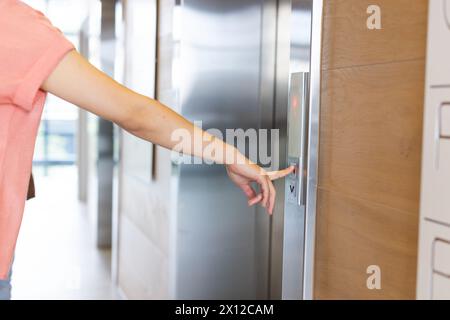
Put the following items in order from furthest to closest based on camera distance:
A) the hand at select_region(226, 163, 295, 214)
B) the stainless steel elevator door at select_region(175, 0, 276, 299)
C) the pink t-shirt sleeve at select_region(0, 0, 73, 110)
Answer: the stainless steel elevator door at select_region(175, 0, 276, 299), the hand at select_region(226, 163, 295, 214), the pink t-shirt sleeve at select_region(0, 0, 73, 110)

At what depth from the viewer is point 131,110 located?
1240 mm

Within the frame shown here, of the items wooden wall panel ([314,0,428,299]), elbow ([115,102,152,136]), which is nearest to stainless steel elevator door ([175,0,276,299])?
wooden wall panel ([314,0,428,299])

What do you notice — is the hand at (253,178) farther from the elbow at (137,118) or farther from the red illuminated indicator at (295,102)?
the red illuminated indicator at (295,102)

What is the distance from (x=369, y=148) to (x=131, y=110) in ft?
1.95

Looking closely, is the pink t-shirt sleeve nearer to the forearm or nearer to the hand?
the forearm

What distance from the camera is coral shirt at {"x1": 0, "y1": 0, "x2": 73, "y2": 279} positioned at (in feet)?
3.74

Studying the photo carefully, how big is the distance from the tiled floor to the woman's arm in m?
2.93

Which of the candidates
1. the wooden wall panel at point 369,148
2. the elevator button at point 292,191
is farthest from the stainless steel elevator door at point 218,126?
the wooden wall panel at point 369,148

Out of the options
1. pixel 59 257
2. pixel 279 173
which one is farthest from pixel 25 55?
pixel 59 257

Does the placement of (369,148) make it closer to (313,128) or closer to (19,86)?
(313,128)

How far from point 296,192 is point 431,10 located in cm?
68

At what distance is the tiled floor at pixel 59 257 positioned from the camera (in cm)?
416

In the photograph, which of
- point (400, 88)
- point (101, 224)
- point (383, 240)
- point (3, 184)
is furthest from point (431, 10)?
point (101, 224)
